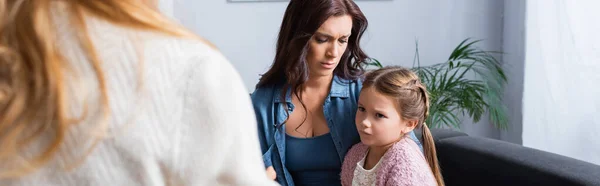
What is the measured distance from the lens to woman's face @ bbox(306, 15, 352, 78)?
2.10m

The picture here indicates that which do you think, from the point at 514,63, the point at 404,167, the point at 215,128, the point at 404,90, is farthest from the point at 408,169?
the point at 514,63

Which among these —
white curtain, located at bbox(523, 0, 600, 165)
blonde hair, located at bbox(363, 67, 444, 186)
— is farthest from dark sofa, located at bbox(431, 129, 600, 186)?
white curtain, located at bbox(523, 0, 600, 165)

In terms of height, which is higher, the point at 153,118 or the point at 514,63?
the point at 153,118

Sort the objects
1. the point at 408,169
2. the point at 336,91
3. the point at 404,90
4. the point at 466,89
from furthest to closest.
→ the point at 466,89
the point at 336,91
the point at 404,90
the point at 408,169

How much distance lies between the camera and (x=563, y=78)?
3.24m

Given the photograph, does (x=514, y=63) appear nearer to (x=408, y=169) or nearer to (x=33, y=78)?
(x=408, y=169)

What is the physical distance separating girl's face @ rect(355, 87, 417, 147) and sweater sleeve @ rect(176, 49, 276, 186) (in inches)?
58.1

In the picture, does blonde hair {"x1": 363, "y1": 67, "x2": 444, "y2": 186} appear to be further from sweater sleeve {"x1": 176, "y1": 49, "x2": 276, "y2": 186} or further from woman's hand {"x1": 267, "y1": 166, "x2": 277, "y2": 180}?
sweater sleeve {"x1": 176, "y1": 49, "x2": 276, "y2": 186}

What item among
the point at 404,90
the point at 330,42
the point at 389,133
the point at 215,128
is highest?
the point at 215,128

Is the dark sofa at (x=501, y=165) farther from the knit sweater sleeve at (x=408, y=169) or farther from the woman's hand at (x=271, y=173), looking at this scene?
the woman's hand at (x=271, y=173)

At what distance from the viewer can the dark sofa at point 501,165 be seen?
1950 millimetres

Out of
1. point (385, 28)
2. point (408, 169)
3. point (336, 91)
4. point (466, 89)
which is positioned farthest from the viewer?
point (385, 28)

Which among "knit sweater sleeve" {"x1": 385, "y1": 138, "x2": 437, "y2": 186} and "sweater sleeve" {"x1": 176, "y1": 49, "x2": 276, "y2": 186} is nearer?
"sweater sleeve" {"x1": 176, "y1": 49, "x2": 276, "y2": 186}

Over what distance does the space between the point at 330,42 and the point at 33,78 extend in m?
1.60
